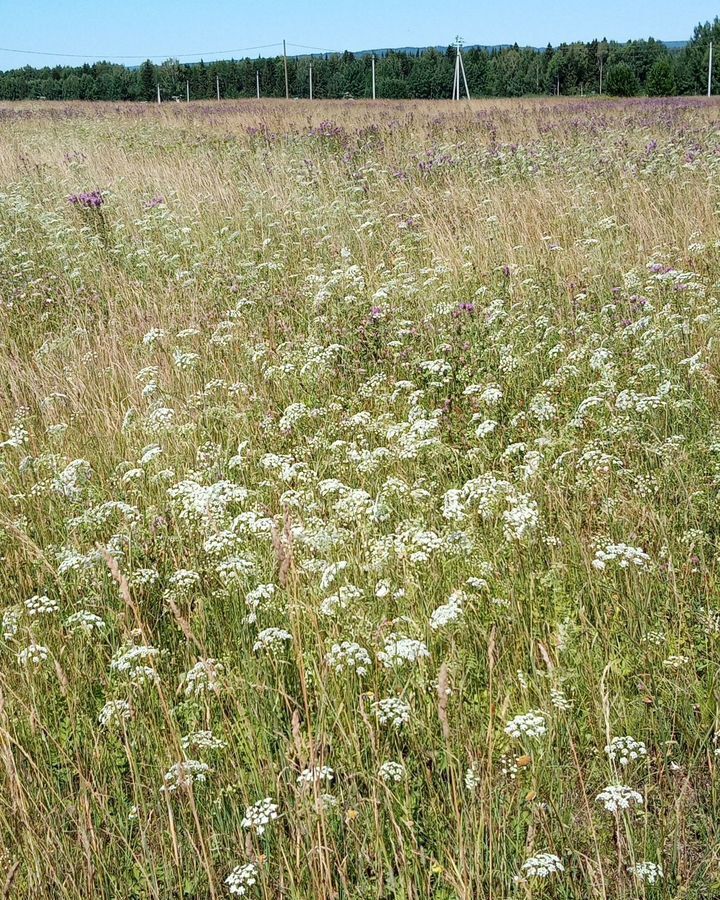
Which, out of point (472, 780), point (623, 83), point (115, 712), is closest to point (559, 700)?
point (472, 780)

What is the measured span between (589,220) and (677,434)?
164 inches

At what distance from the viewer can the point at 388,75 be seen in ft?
255

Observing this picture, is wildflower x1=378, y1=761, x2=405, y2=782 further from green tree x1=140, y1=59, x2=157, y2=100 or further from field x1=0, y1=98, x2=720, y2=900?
green tree x1=140, y1=59, x2=157, y2=100

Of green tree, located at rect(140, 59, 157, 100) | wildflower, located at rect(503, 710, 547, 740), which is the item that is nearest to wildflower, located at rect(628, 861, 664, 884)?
wildflower, located at rect(503, 710, 547, 740)

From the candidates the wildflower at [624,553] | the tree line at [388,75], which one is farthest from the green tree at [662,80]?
the wildflower at [624,553]

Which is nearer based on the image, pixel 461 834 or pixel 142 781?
pixel 461 834

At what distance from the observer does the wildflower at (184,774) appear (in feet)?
6.11

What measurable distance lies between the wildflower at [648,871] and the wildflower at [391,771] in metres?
0.57

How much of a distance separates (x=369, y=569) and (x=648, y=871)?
1323 mm

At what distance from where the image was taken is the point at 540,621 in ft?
8.80

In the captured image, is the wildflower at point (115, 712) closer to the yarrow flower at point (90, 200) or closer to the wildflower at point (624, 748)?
the wildflower at point (624, 748)

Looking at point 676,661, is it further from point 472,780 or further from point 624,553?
point 472,780

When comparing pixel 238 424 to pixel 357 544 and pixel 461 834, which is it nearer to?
pixel 357 544

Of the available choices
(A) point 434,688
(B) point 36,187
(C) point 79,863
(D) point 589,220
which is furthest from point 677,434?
(B) point 36,187
